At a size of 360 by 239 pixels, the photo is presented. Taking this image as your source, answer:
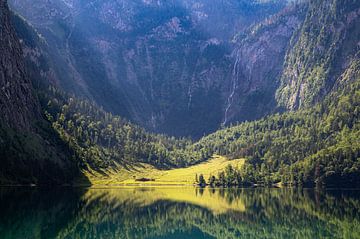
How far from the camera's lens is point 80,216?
86.5 meters

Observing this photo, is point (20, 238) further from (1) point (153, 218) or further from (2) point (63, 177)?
(2) point (63, 177)

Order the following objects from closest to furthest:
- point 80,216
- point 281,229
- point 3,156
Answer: point 281,229 → point 80,216 → point 3,156

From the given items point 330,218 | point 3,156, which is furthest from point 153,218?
point 3,156

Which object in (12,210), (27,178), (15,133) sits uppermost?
(15,133)

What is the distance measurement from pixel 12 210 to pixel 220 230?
1607 inches

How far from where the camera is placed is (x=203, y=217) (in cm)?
9562

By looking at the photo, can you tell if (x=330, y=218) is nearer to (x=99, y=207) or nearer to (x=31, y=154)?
(x=99, y=207)

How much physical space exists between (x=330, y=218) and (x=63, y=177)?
130705 millimetres

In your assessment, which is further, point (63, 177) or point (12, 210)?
point (63, 177)

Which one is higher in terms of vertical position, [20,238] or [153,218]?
[153,218]

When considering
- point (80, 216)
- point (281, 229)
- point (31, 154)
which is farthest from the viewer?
point (31, 154)

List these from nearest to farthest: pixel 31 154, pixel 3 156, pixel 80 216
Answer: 1. pixel 80 216
2. pixel 3 156
3. pixel 31 154

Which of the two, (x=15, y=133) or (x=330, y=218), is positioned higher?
(x=15, y=133)

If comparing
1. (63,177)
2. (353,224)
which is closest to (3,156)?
(63,177)
